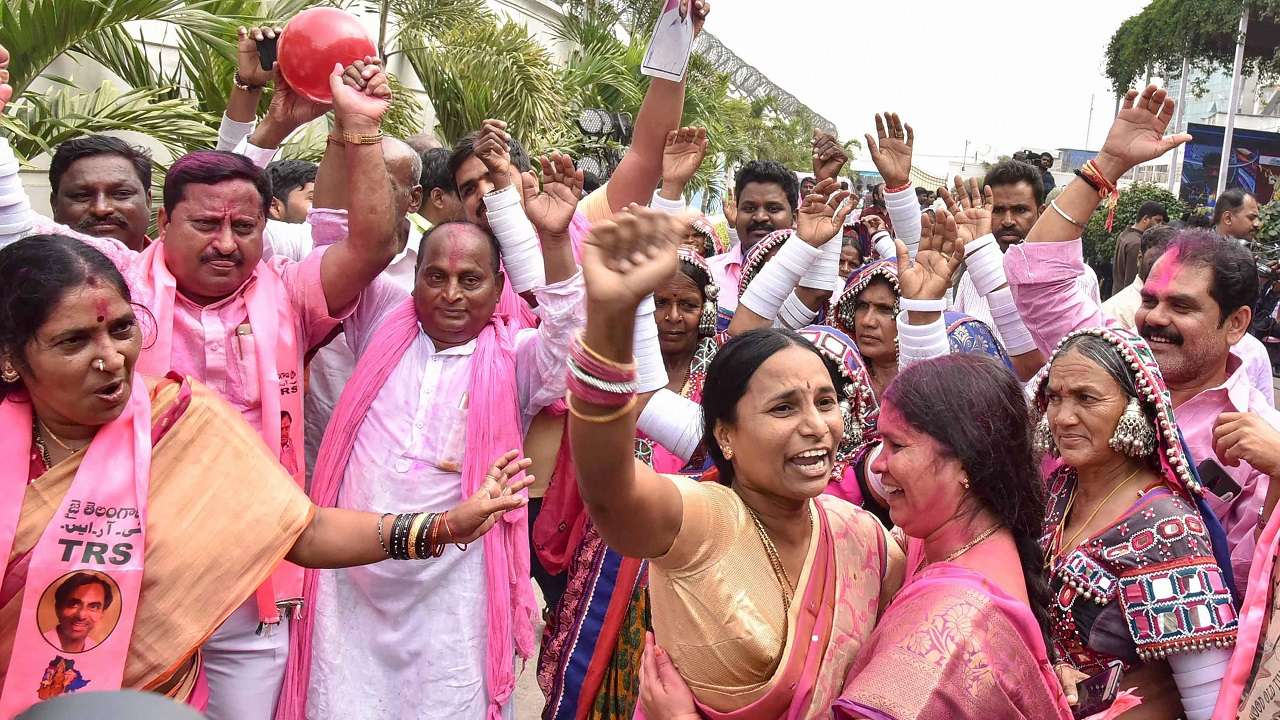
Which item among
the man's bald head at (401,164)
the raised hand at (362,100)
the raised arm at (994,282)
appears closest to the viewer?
the raised hand at (362,100)

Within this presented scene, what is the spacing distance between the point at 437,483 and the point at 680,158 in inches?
72.5

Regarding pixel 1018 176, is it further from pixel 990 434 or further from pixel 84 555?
pixel 84 555

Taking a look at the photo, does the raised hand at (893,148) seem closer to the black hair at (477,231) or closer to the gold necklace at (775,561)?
the black hair at (477,231)

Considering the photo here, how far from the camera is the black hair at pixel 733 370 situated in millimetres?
2283

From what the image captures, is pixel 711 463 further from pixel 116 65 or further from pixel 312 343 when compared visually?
pixel 116 65

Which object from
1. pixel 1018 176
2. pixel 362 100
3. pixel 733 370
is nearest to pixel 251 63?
pixel 362 100

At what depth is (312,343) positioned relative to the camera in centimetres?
316

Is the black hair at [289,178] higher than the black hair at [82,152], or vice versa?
the black hair at [289,178]

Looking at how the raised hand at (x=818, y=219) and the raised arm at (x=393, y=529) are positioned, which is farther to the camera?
the raised hand at (x=818, y=219)

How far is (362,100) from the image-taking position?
2.98m

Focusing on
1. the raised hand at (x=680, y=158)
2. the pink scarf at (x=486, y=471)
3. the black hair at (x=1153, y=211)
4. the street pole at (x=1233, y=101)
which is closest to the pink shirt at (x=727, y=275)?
the raised hand at (x=680, y=158)

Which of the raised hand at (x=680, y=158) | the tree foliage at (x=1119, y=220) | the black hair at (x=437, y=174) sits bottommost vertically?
the black hair at (x=437, y=174)

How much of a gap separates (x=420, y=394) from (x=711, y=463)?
2.87 ft

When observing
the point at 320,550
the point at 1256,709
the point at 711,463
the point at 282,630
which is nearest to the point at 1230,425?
the point at 1256,709
